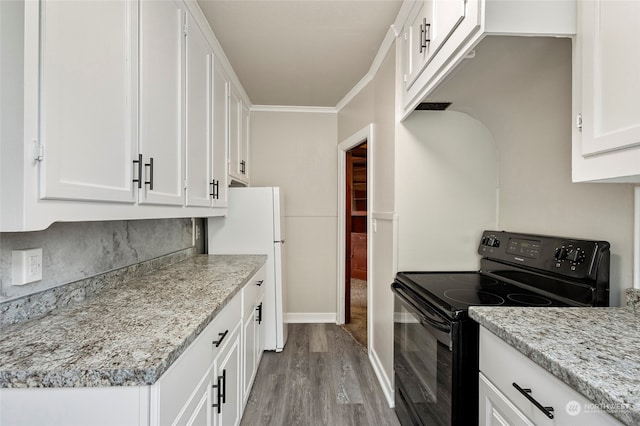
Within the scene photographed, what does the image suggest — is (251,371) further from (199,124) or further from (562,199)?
(562,199)

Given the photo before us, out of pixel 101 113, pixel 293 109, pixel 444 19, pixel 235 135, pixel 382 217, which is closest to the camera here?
pixel 101 113

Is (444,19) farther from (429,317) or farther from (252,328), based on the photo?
(252,328)

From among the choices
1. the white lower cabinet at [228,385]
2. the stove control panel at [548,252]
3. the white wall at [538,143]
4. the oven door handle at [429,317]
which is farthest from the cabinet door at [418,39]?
the white lower cabinet at [228,385]

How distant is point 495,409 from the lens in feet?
3.32

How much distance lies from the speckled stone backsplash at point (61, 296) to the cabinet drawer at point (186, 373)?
0.56 meters

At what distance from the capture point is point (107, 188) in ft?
3.52

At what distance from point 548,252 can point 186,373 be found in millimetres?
1556

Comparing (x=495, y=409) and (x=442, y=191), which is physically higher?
(x=442, y=191)

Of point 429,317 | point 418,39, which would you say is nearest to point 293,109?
point 418,39

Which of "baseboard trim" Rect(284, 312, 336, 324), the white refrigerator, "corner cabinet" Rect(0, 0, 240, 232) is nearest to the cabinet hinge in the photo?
"corner cabinet" Rect(0, 0, 240, 232)

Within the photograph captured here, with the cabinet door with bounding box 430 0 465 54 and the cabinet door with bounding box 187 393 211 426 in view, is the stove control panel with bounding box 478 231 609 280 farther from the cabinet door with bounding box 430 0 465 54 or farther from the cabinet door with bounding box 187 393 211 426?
the cabinet door with bounding box 187 393 211 426

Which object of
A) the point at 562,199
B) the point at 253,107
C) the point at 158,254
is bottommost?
the point at 158,254

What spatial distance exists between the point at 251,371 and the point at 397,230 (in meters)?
1.38

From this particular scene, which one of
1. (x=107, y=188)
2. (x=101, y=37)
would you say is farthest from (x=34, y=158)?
(x=101, y=37)
